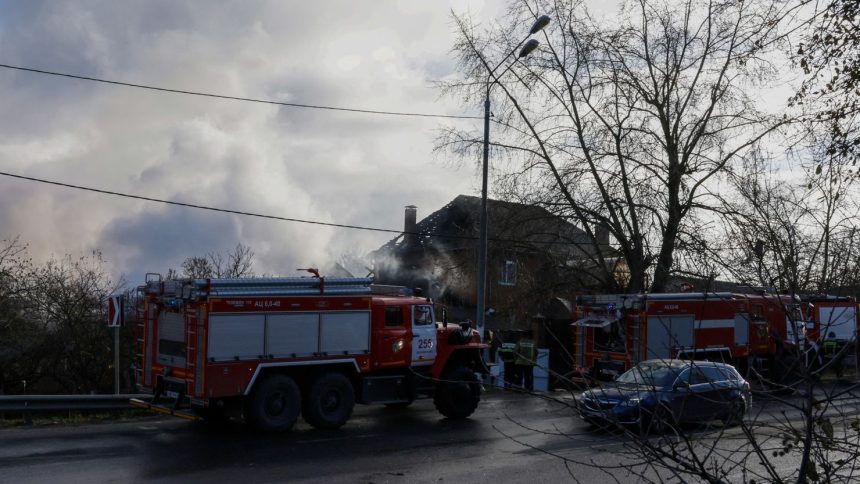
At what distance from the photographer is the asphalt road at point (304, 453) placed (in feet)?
35.8

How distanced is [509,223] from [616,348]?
19.3 ft

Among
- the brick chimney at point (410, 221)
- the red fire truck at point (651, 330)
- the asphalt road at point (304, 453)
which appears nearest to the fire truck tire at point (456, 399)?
the asphalt road at point (304, 453)

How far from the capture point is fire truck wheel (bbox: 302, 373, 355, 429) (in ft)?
Answer: 48.9

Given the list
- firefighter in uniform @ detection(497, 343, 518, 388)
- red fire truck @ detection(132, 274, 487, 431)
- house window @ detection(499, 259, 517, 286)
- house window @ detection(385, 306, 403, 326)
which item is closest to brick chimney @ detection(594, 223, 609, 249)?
house window @ detection(499, 259, 517, 286)

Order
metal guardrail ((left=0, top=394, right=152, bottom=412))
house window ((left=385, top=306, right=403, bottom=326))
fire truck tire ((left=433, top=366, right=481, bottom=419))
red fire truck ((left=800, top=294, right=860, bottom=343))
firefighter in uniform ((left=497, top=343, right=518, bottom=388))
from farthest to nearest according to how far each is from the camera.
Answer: firefighter in uniform ((left=497, top=343, right=518, bottom=388))
fire truck tire ((left=433, top=366, right=481, bottom=419))
house window ((left=385, top=306, right=403, bottom=326))
metal guardrail ((left=0, top=394, right=152, bottom=412))
red fire truck ((left=800, top=294, right=860, bottom=343))

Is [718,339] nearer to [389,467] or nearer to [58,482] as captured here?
[389,467]

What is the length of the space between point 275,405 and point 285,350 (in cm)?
93

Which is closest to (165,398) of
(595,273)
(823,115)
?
(823,115)

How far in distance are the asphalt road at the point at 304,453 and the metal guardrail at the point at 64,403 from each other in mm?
397

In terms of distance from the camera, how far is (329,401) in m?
15.2

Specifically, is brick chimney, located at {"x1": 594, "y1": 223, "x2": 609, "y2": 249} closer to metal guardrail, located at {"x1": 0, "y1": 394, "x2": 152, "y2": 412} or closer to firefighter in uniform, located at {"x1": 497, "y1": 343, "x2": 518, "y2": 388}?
firefighter in uniform, located at {"x1": 497, "y1": 343, "x2": 518, "y2": 388}

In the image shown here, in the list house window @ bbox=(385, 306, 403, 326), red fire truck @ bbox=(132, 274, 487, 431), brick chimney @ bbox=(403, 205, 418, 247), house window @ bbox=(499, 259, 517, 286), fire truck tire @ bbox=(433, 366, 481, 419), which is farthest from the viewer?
brick chimney @ bbox=(403, 205, 418, 247)

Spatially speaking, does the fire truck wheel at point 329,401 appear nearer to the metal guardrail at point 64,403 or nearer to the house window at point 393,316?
the house window at point 393,316

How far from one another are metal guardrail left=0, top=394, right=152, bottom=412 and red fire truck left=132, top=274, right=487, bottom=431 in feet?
2.71
